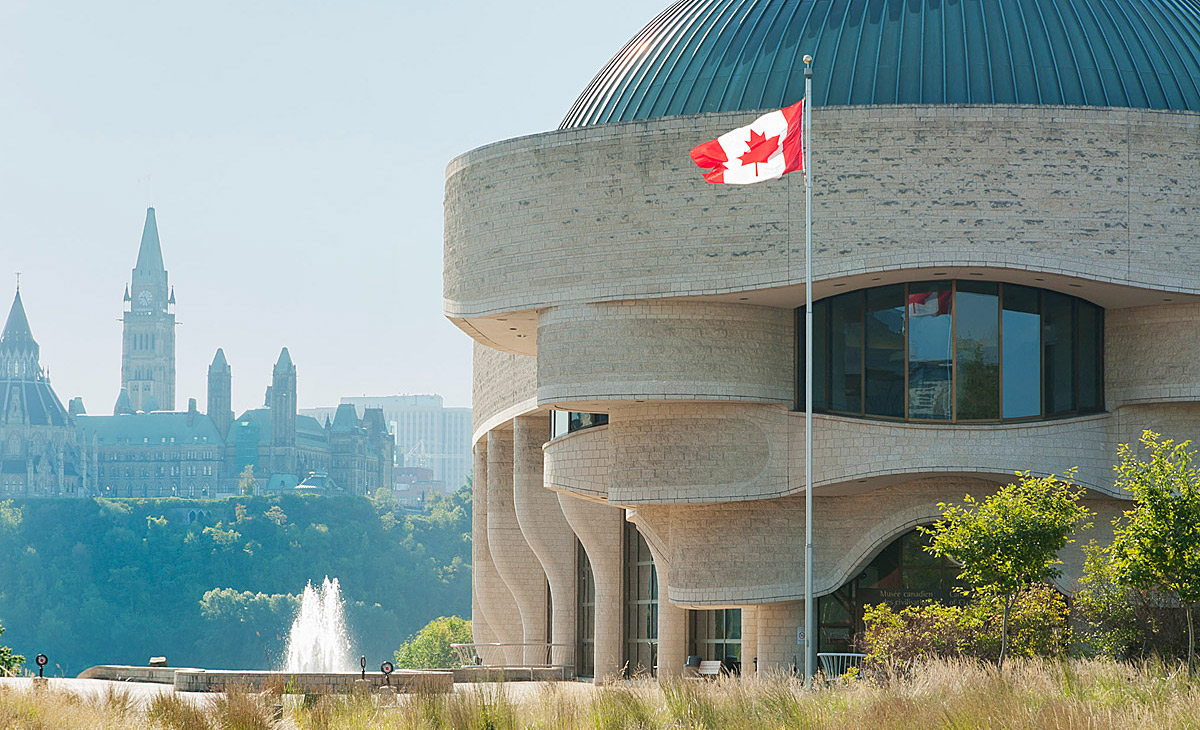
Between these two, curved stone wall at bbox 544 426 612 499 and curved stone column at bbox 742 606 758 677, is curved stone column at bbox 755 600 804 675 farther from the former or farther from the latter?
curved stone wall at bbox 544 426 612 499

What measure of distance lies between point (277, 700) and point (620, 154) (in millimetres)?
15085

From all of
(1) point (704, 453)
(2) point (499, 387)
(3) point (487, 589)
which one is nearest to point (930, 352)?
(1) point (704, 453)

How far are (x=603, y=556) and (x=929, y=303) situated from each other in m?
13.2

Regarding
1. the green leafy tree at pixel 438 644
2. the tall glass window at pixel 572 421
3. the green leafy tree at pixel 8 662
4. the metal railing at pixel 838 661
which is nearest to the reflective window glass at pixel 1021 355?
the metal railing at pixel 838 661

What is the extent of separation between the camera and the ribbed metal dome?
115ft

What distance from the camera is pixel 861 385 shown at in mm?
32500

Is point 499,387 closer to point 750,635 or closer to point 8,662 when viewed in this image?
point 750,635

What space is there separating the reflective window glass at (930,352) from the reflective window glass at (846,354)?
1.08 metres

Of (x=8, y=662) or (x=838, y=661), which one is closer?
(x=838, y=661)

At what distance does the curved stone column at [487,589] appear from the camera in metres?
51.8

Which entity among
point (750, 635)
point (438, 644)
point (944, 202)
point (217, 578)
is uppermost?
point (944, 202)

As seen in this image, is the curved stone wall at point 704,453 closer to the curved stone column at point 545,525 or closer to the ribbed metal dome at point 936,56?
the ribbed metal dome at point 936,56

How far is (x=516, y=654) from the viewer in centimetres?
5009

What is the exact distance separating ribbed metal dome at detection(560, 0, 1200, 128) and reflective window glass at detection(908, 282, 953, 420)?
17.3ft
